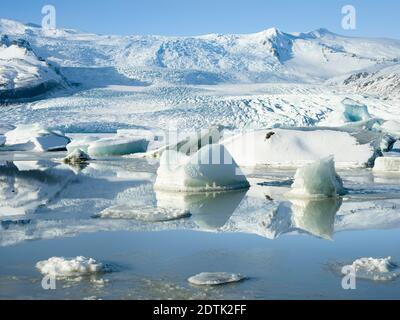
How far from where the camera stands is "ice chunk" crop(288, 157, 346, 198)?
6.59 metres

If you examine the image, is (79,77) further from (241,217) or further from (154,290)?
(154,290)

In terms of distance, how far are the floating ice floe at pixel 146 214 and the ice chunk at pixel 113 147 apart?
9131 mm

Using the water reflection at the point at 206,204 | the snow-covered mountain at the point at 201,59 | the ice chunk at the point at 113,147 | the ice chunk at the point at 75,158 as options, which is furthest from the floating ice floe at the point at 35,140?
the snow-covered mountain at the point at 201,59

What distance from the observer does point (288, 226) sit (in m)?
5.01

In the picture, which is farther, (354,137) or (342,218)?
(354,137)

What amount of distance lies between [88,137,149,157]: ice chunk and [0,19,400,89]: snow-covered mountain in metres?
18.3

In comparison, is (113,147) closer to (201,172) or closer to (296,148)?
(296,148)

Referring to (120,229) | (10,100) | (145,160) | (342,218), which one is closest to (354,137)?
(145,160)

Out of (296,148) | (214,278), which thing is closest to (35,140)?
(296,148)

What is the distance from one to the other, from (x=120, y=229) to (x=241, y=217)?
3.58ft

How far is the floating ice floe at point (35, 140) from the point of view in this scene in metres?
17.5

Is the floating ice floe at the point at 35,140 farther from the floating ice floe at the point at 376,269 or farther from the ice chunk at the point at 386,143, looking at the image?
the floating ice floe at the point at 376,269

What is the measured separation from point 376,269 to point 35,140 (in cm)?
1500
